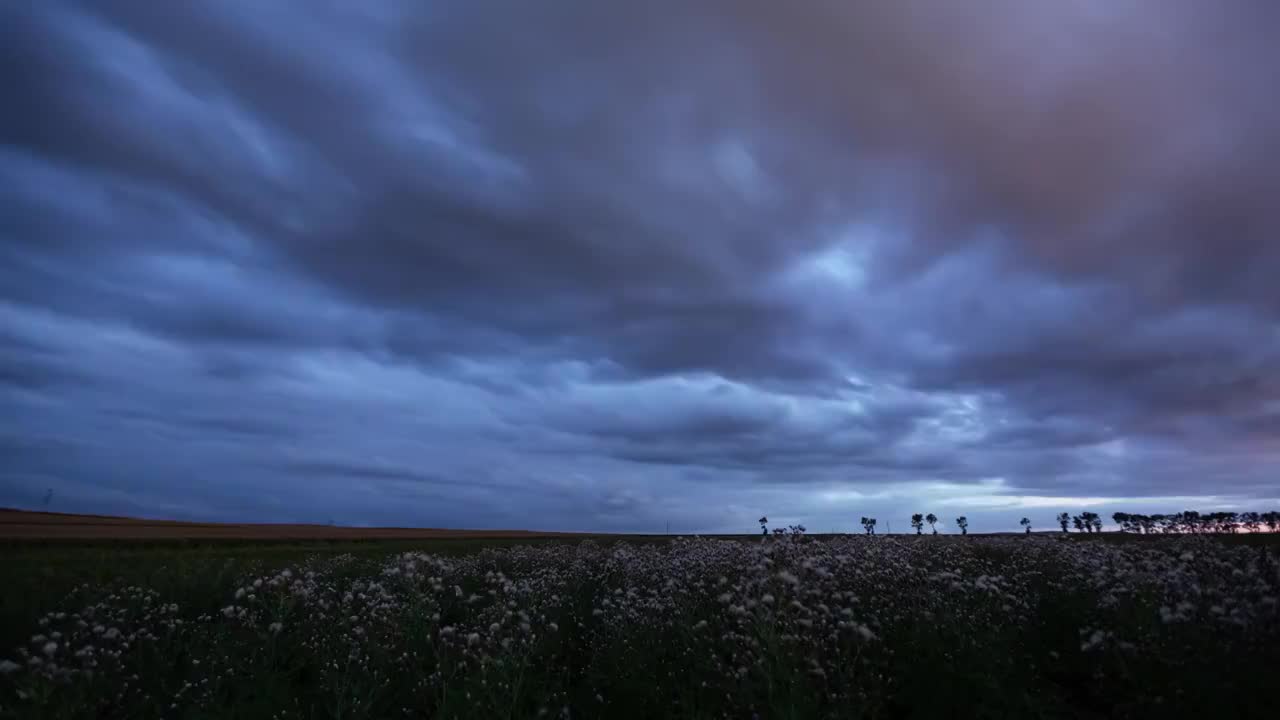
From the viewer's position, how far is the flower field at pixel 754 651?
7.61 meters

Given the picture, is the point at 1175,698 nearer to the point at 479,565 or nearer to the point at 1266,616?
the point at 1266,616

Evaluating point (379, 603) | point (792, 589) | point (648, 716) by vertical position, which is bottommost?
point (648, 716)

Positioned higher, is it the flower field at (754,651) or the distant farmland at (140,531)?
the flower field at (754,651)

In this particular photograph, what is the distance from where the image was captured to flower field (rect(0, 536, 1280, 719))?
299 inches

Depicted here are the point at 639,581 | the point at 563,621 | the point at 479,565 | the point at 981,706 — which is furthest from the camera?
the point at 479,565

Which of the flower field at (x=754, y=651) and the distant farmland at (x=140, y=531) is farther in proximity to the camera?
the distant farmland at (x=140, y=531)

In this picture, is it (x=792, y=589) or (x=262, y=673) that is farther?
(x=262, y=673)

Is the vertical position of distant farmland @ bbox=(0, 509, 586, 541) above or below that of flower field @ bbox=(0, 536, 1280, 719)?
below

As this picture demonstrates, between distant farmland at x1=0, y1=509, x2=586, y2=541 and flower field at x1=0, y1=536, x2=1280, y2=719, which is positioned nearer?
flower field at x1=0, y1=536, x2=1280, y2=719

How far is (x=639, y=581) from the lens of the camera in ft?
58.2

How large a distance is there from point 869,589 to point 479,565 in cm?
1904

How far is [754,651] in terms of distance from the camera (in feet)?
Answer: 27.1

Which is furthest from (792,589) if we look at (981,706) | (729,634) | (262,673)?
(262,673)

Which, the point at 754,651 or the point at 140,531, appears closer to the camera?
the point at 754,651
